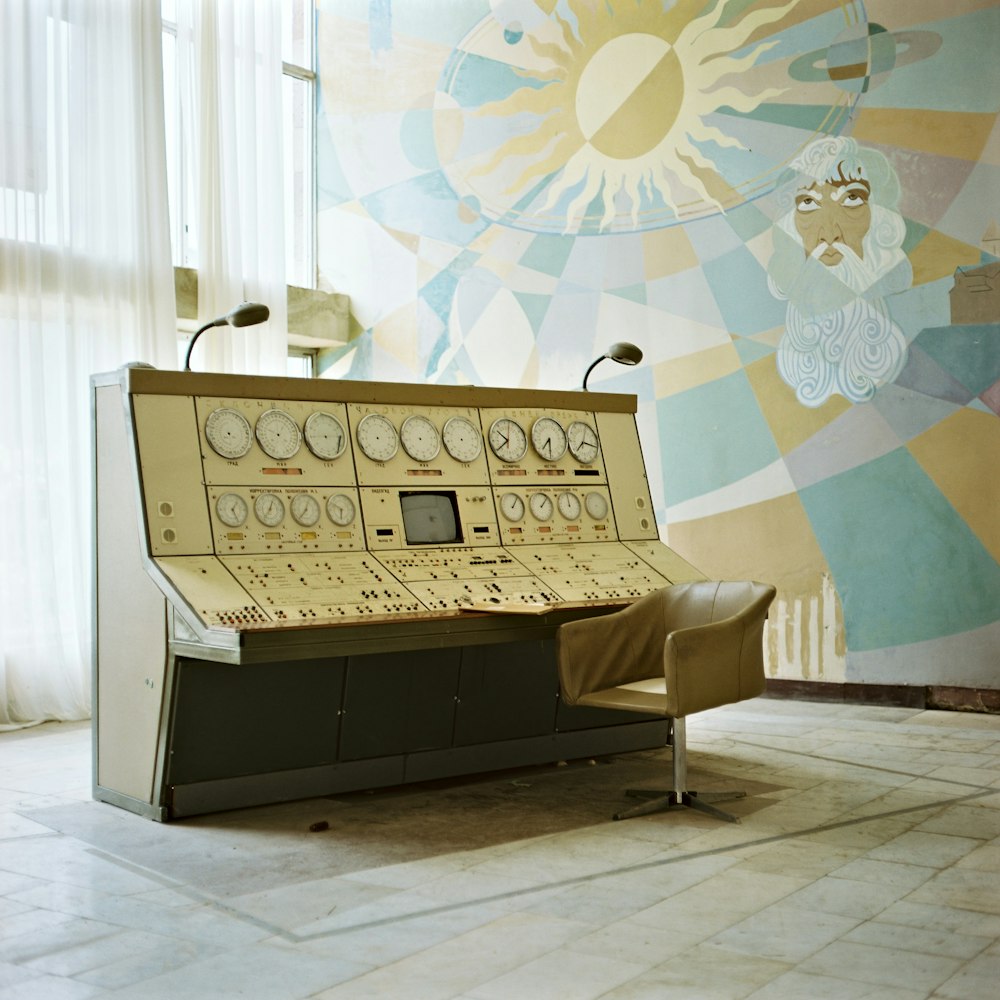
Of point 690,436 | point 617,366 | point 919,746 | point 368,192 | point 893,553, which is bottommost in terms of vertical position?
point 919,746

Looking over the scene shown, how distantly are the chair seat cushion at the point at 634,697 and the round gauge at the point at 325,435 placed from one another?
1.36 meters

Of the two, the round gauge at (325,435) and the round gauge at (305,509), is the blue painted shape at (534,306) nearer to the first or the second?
the round gauge at (325,435)

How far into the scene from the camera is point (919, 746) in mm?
5867

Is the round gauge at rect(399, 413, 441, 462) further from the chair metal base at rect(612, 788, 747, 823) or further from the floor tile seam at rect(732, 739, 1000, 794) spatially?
the floor tile seam at rect(732, 739, 1000, 794)

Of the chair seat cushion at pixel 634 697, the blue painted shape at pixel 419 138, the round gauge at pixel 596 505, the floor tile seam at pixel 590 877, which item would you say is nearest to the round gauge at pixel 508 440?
the round gauge at pixel 596 505

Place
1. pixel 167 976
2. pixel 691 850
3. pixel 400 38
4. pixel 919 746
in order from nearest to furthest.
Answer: pixel 167 976 → pixel 691 850 → pixel 919 746 → pixel 400 38

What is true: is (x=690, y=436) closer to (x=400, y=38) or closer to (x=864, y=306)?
(x=864, y=306)

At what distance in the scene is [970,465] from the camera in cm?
673

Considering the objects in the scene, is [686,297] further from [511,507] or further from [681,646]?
[681,646]

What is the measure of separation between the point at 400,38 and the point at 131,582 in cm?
557

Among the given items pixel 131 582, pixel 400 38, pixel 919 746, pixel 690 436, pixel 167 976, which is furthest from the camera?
pixel 400 38

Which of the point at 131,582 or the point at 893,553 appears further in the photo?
the point at 893,553

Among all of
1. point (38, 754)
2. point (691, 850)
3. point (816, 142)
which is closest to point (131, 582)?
point (38, 754)

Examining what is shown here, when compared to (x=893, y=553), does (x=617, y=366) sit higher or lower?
higher
